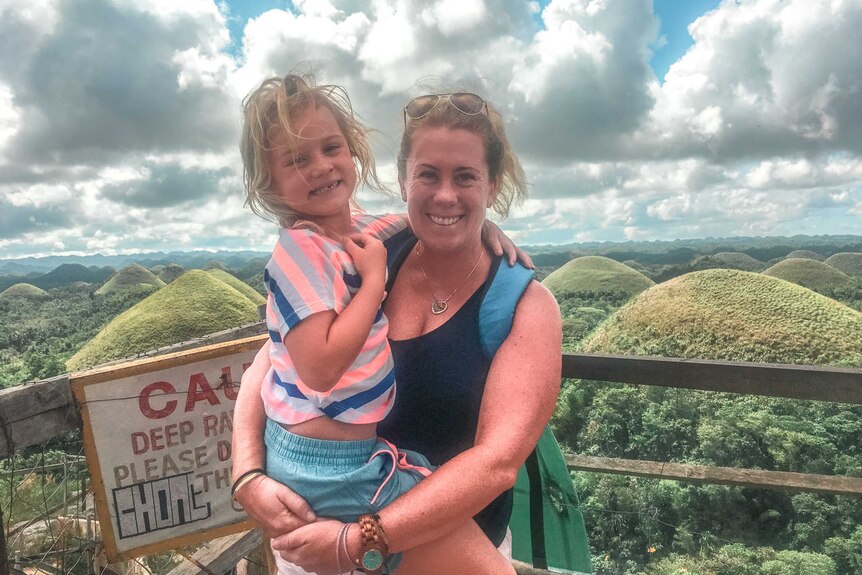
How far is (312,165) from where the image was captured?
126 centimetres

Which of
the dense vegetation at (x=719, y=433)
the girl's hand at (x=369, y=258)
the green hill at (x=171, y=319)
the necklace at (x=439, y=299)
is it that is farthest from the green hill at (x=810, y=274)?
the green hill at (x=171, y=319)

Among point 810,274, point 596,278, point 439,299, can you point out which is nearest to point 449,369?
point 439,299

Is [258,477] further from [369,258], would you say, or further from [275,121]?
[275,121]

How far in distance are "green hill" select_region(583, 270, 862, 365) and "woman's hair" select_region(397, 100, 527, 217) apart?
747 centimetres

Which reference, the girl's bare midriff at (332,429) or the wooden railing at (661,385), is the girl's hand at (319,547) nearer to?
the girl's bare midriff at (332,429)

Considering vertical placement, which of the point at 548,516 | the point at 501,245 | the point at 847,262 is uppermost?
the point at 501,245

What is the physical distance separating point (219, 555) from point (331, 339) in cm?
185

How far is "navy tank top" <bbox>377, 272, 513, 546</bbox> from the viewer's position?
1.27 meters

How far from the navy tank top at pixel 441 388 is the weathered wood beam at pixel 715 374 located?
1080 mm

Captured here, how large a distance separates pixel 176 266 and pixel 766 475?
31172mm

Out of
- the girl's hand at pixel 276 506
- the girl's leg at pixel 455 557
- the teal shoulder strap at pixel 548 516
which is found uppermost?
the girl's hand at pixel 276 506

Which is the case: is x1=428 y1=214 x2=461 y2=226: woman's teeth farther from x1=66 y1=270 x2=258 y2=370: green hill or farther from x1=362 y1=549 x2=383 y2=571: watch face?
x1=66 y1=270 x2=258 y2=370: green hill

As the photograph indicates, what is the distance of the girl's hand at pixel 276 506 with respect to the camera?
1.17 metres

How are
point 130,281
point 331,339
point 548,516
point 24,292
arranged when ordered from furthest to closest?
point 24,292, point 130,281, point 548,516, point 331,339
